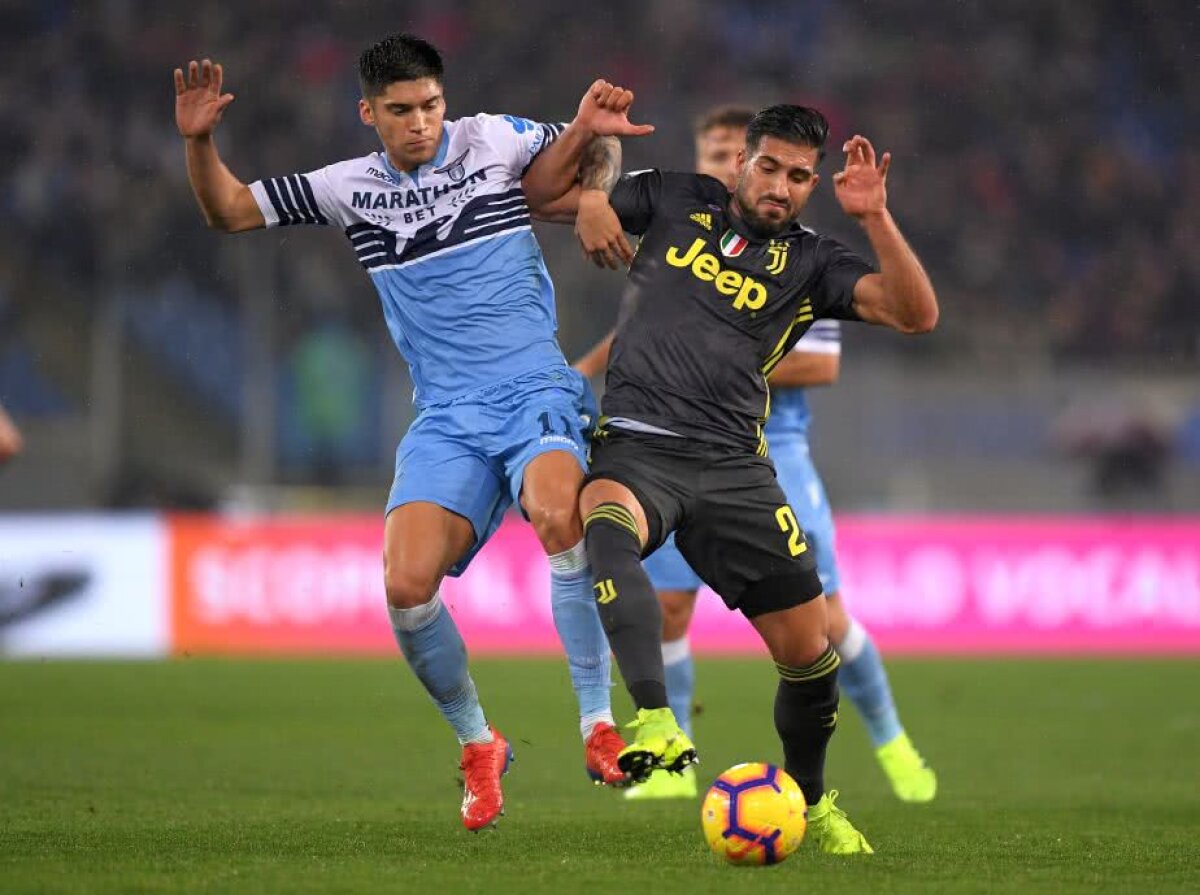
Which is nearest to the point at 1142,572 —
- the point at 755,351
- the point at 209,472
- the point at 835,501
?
the point at 835,501

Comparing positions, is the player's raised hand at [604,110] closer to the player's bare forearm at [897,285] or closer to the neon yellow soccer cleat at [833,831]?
the player's bare forearm at [897,285]

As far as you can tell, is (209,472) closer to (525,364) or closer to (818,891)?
(525,364)

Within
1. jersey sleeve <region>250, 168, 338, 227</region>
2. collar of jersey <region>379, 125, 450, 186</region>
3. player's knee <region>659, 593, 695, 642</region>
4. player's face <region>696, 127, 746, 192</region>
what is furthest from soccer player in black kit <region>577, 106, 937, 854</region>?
player's knee <region>659, 593, 695, 642</region>

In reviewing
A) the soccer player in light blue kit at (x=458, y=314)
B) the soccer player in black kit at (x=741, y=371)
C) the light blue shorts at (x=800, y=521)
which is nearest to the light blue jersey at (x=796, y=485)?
the light blue shorts at (x=800, y=521)

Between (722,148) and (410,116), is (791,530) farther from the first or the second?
(722,148)

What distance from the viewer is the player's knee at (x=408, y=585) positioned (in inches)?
232

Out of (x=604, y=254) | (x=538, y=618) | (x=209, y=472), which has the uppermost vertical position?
(x=604, y=254)

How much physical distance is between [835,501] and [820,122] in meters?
10.5

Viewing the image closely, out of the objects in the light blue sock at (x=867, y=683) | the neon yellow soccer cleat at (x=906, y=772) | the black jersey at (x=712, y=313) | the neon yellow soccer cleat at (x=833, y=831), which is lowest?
the neon yellow soccer cleat at (x=906, y=772)

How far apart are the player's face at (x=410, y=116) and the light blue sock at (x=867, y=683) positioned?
3.01 meters

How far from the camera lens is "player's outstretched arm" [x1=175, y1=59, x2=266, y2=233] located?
19.9 feet

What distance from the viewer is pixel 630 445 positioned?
581 centimetres

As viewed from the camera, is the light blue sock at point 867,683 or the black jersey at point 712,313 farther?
the light blue sock at point 867,683

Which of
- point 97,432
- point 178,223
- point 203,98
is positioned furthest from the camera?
point 178,223
